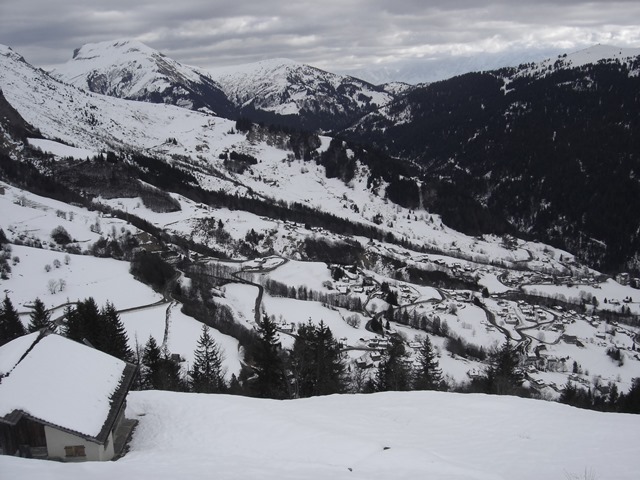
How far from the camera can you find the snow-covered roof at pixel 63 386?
1455 centimetres

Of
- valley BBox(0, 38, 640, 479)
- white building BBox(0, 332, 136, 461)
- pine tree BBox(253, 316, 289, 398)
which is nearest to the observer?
white building BBox(0, 332, 136, 461)

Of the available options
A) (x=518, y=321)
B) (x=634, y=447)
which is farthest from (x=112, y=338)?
(x=518, y=321)

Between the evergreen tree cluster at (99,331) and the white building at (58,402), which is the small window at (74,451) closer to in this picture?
the white building at (58,402)

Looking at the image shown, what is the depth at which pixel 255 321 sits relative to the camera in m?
67.9

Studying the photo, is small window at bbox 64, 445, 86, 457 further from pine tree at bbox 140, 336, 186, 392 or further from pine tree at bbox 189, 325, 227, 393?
pine tree at bbox 189, 325, 227, 393

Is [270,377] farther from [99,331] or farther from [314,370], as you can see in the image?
[99,331]

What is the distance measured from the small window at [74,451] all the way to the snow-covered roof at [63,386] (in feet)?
2.09

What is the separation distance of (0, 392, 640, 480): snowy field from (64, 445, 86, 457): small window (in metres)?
1.49

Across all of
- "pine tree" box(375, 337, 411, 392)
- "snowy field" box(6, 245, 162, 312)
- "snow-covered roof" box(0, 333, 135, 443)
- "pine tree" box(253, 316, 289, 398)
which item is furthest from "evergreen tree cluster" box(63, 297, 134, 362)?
"snowy field" box(6, 245, 162, 312)

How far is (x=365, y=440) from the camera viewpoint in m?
15.7

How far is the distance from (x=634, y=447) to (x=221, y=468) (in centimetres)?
1244

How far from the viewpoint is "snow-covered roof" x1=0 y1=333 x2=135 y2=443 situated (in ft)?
47.7

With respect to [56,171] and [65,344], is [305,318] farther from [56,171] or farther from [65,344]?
[56,171]

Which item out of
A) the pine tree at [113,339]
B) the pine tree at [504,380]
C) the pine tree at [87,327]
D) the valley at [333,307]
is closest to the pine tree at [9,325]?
the valley at [333,307]
